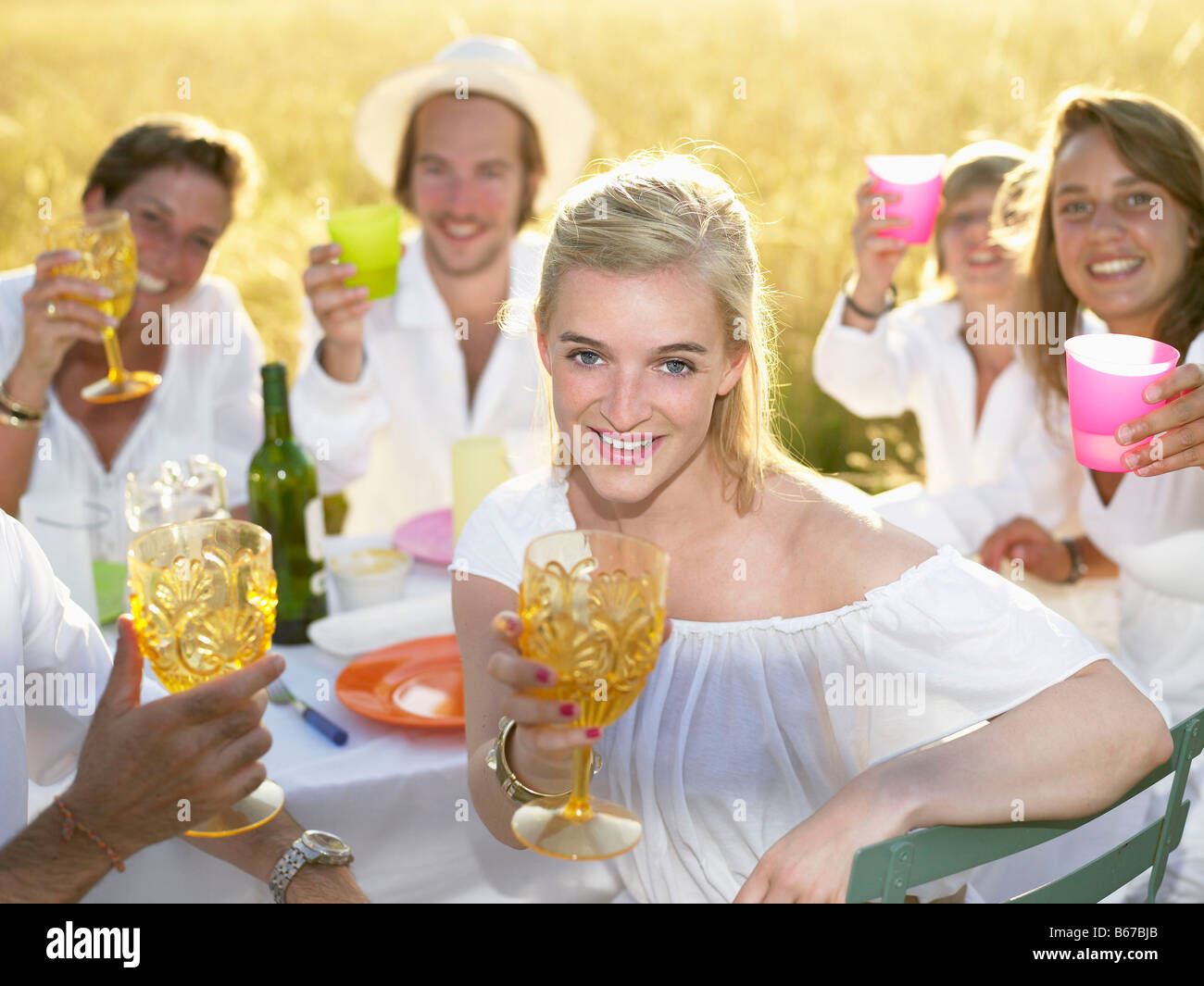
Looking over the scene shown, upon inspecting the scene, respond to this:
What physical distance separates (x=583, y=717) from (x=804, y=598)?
2.40ft

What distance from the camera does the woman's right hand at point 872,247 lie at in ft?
10.2

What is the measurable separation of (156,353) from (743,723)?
7.60ft

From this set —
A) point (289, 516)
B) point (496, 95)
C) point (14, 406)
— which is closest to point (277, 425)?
point (289, 516)

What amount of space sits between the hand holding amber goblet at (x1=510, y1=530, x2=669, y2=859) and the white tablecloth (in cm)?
64

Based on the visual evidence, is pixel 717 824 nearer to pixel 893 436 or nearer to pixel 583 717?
pixel 583 717

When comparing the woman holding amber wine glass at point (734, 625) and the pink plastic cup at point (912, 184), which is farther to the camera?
the pink plastic cup at point (912, 184)

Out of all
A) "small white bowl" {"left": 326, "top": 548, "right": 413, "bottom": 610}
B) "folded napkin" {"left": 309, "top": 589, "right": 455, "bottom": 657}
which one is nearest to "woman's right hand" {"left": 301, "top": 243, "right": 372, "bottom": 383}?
"small white bowl" {"left": 326, "top": 548, "right": 413, "bottom": 610}

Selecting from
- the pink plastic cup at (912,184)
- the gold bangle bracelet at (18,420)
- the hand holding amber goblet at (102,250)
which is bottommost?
the gold bangle bracelet at (18,420)

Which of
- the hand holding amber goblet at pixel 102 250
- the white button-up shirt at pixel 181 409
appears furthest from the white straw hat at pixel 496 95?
the hand holding amber goblet at pixel 102 250

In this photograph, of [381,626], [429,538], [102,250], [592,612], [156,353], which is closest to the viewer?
[592,612]

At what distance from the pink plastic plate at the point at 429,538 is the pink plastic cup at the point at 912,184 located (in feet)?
4.65

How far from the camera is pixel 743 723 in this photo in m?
2.11

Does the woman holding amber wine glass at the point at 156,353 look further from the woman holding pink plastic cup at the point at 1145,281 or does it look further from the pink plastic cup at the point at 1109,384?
the woman holding pink plastic cup at the point at 1145,281

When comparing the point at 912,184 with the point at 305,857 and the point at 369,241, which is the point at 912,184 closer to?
the point at 369,241
